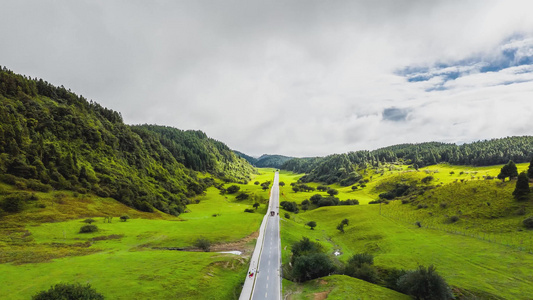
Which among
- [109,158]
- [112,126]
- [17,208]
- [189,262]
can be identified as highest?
[112,126]

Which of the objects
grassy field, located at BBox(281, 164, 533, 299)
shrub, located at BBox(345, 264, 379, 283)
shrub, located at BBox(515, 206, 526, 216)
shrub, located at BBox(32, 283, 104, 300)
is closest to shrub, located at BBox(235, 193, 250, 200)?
grassy field, located at BBox(281, 164, 533, 299)

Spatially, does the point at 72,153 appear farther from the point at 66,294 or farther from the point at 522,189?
the point at 522,189

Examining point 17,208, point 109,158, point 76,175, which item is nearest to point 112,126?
point 109,158

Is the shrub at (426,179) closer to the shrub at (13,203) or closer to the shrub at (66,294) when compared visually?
the shrub at (66,294)

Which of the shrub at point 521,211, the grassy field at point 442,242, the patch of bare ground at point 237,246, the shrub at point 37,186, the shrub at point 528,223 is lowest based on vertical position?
the grassy field at point 442,242

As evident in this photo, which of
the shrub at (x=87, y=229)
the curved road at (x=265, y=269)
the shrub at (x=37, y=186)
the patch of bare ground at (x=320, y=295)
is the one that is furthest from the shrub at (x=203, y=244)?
the shrub at (x=37, y=186)

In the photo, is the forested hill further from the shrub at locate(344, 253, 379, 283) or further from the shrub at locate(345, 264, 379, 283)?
the shrub at locate(345, 264, 379, 283)

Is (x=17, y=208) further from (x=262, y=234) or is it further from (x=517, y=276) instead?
(x=517, y=276)
